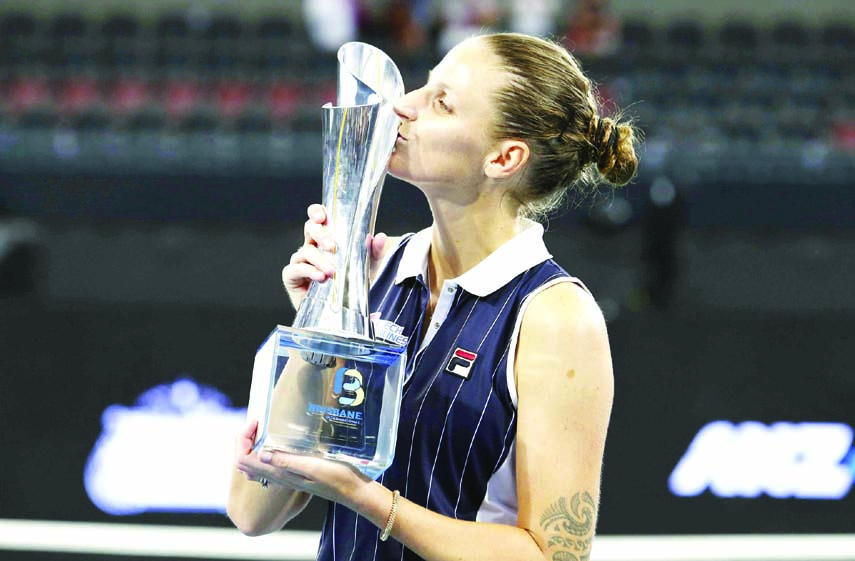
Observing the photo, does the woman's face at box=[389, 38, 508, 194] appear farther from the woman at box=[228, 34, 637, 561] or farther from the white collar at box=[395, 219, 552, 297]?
the white collar at box=[395, 219, 552, 297]

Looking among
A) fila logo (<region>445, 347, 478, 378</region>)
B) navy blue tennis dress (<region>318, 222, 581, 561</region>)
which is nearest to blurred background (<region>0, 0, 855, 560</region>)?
navy blue tennis dress (<region>318, 222, 581, 561</region>)

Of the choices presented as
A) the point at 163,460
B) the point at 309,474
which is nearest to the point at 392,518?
the point at 309,474

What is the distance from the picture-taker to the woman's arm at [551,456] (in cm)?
136

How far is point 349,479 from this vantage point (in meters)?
1.28

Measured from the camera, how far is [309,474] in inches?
48.9

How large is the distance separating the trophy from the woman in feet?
0.10

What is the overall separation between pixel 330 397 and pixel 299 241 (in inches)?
142

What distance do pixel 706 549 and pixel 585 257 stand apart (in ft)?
4.72

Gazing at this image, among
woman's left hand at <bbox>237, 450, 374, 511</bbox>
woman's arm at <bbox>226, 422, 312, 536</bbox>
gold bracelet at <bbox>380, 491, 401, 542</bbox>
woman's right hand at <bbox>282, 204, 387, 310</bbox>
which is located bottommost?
woman's arm at <bbox>226, 422, 312, 536</bbox>

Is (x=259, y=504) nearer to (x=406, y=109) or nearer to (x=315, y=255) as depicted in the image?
(x=315, y=255)

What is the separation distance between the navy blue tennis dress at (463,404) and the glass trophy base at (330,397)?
0.47 feet

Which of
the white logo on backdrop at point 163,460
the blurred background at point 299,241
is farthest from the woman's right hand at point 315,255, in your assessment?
the white logo on backdrop at point 163,460

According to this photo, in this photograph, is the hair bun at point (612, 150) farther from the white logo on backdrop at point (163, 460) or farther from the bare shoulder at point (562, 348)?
the white logo on backdrop at point (163, 460)

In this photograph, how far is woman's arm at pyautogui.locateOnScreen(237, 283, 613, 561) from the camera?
4.47ft
